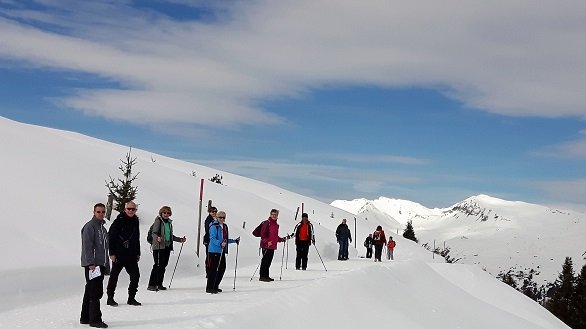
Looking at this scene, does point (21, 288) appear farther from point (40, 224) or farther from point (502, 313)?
point (502, 313)

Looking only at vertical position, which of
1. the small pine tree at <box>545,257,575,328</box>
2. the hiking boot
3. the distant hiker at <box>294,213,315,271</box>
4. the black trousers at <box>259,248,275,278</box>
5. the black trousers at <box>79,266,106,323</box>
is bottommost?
the small pine tree at <box>545,257,575,328</box>

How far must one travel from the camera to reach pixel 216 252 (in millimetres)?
13695

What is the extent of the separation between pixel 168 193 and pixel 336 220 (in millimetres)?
35501

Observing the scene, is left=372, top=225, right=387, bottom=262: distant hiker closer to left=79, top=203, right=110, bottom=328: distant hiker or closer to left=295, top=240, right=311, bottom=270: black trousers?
left=295, top=240, right=311, bottom=270: black trousers

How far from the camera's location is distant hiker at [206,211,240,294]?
13.7m

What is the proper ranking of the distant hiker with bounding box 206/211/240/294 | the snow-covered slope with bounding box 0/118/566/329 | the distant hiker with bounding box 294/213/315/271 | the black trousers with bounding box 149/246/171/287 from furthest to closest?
the distant hiker with bounding box 294/213/315/271
the black trousers with bounding box 149/246/171/287
the distant hiker with bounding box 206/211/240/294
the snow-covered slope with bounding box 0/118/566/329

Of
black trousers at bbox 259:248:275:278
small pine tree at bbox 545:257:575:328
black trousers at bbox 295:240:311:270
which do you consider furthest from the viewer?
small pine tree at bbox 545:257:575:328

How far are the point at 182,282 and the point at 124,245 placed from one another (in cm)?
517

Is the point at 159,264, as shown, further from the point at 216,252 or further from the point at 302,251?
the point at 302,251

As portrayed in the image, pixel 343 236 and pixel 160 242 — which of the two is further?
pixel 343 236

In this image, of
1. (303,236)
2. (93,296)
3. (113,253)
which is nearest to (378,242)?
(303,236)

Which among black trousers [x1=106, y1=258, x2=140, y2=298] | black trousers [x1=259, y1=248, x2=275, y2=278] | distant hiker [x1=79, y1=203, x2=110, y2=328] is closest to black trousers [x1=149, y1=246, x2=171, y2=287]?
black trousers [x1=106, y1=258, x2=140, y2=298]

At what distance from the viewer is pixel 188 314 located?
11.1 m

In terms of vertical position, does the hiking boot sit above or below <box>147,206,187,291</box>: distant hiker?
below
